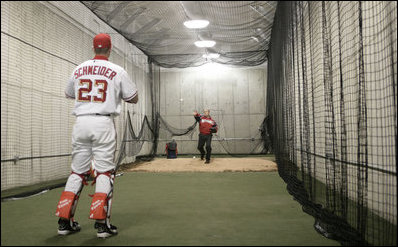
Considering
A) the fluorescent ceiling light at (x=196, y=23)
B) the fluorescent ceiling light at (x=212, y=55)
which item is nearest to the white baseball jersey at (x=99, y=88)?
the fluorescent ceiling light at (x=196, y=23)

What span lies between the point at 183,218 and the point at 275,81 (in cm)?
457

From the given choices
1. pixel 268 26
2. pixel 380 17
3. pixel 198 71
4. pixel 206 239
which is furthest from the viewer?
pixel 198 71

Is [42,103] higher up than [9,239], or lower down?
higher up

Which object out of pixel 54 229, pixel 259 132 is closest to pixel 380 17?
pixel 54 229

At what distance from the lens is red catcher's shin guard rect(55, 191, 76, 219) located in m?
2.22

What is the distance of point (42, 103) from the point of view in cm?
525

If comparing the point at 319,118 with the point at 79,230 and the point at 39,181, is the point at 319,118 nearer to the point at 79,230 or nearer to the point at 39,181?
the point at 79,230

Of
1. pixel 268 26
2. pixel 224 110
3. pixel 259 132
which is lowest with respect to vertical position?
pixel 259 132

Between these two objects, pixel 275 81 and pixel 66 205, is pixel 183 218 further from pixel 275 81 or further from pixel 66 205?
pixel 275 81

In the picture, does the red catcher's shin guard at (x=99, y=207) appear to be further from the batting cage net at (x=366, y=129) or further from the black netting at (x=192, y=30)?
the black netting at (x=192, y=30)

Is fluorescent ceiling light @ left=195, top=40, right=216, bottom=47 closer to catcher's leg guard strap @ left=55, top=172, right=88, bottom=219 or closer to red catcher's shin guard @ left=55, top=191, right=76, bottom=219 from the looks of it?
catcher's leg guard strap @ left=55, top=172, right=88, bottom=219

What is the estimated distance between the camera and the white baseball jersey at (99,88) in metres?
2.33

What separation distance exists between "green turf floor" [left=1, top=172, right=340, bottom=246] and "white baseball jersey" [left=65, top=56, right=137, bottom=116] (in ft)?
3.12

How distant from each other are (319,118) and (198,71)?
7395 mm
